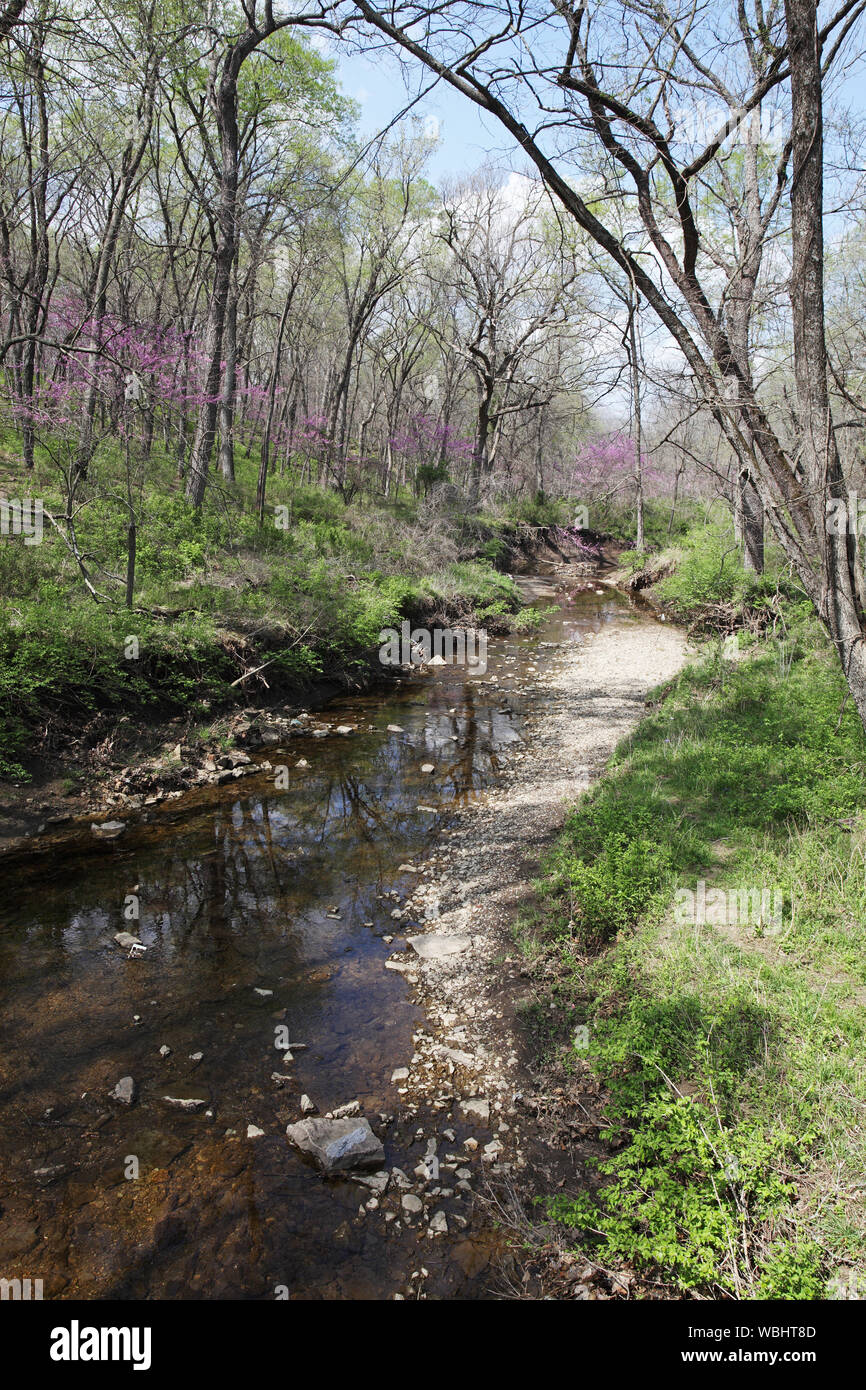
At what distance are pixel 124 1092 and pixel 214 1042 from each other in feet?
1.74

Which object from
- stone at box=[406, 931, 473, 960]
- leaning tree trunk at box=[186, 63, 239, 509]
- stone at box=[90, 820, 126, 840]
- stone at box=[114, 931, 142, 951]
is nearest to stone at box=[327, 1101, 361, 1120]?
stone at box=[406, 931, 473, 960]

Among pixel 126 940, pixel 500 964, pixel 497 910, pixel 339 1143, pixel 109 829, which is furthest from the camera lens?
pixel 109 829

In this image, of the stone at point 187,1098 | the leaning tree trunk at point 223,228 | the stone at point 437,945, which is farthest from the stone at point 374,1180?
the leaning tree trunk at point 223,228

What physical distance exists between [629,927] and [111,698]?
618cm

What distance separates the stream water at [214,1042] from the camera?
273 centimetres

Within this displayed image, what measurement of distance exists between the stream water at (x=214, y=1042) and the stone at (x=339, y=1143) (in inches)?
2.7

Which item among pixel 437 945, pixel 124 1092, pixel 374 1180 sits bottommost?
pixel 374 1180

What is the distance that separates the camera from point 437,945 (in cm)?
480

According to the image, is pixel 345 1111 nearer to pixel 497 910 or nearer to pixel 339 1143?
pixel 339 1143

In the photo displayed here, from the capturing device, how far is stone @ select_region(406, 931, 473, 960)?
4.70 m

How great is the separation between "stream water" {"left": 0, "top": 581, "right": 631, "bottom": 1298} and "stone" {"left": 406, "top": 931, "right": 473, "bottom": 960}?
0.20 meters

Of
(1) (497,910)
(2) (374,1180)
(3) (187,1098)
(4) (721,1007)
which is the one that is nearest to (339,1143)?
(2) (374,1180)

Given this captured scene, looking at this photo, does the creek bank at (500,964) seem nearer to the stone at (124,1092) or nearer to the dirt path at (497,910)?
the dirt path at (497,910)

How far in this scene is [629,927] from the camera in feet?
13.9
